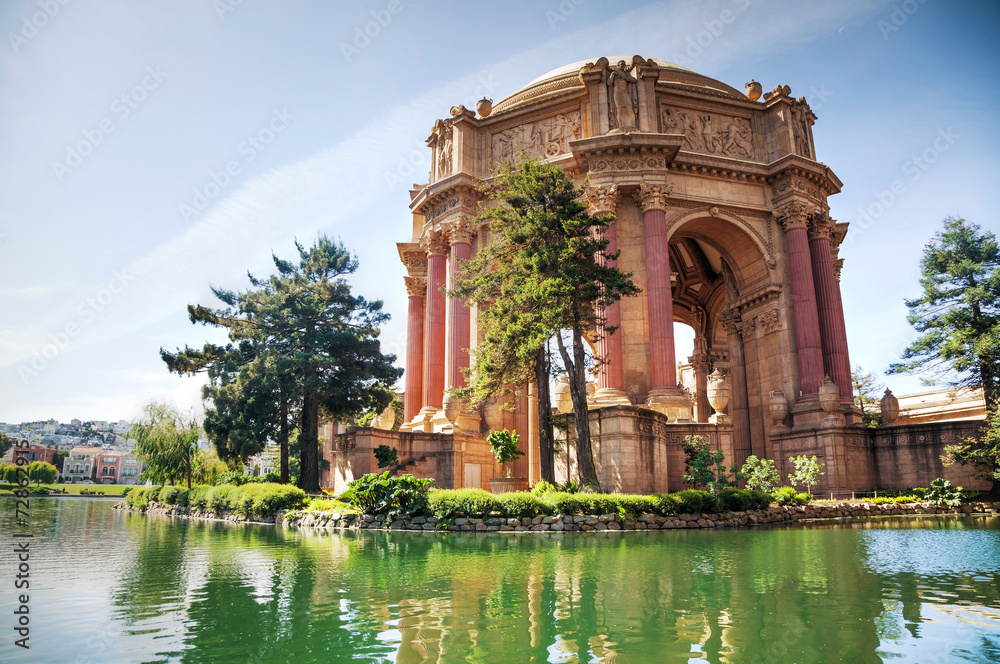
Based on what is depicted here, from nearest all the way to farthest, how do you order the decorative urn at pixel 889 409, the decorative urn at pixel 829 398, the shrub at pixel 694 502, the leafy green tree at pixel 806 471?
the shrub at pixel 694 502, the leafy green tree at pixel 806 471, the decorative urn at pixel 829 398, the decorative urn at pixel 889 409

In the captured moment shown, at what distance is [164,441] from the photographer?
37.3 meters

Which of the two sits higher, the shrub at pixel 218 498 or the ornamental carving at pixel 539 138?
the ornamental carving at pixel 539 138

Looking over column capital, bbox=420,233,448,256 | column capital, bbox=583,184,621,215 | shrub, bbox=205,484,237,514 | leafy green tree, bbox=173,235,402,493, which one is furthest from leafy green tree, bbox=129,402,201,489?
column capital, bbox=583,184,621,215

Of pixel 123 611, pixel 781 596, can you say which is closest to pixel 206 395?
pixel 123 611

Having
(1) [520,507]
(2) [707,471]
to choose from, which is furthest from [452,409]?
(2) [707,471]

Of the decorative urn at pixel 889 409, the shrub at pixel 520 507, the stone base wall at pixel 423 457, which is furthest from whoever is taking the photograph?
the decorative urn at pixel 889 409

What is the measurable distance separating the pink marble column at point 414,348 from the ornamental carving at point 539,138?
9.00m

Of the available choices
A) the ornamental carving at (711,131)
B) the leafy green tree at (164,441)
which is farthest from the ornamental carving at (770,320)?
the leafy green tree at (164,441)

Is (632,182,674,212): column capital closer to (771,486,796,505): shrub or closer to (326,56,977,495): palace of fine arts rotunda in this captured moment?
(326,56,977,495): palace of fine arts rotunda

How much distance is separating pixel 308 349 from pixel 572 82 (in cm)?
1972

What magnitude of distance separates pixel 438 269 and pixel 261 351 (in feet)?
33.3

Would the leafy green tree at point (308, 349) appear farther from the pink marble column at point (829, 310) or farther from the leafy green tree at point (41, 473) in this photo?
the leafy green tree at point (41, 473)

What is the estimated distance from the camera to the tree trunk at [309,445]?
31.0 metres

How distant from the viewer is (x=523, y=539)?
47.3ft
